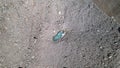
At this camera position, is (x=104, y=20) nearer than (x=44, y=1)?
Yes

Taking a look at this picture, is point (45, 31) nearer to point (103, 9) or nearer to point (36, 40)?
point (36, 40)

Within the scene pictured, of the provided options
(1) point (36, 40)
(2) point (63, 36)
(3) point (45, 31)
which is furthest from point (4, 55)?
(2) point (63, 36)

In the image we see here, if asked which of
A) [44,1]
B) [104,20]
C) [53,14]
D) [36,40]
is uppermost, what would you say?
[44,1]

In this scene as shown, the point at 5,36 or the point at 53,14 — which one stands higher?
the point at 53,14

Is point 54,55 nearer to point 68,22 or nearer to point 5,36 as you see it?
point 68,22

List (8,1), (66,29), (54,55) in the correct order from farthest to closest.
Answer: (8,1) < (66,29) < (54,55)

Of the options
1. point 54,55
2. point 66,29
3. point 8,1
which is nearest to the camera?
point 54,55
